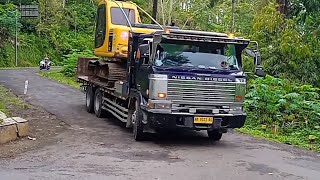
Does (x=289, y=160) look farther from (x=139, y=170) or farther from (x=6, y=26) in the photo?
(x=6, y=26)

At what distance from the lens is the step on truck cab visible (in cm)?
1134

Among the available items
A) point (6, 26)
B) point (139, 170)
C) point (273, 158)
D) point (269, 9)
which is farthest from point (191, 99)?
point (6, 26)

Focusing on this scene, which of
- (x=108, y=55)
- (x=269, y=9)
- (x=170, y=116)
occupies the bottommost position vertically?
(x=170, y=116)

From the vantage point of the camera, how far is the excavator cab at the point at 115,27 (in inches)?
597

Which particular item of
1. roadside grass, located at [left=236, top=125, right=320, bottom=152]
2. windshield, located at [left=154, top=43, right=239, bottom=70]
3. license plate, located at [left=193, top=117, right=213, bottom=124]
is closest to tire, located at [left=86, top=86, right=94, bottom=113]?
roadside grass, located at [left=236, top=125, right=320, bottom=152]

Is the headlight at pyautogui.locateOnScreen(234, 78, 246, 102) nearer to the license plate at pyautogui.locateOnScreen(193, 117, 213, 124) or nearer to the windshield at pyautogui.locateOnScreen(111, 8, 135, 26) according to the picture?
the license plate at pyautogui.locateOnScreen(193, 117, 213, 124)

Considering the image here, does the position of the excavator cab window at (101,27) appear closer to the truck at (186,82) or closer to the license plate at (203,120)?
the truck at (186,82)

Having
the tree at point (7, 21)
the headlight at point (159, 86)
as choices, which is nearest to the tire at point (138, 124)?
the headlight at point (159, 86)

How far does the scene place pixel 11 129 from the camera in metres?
11.5

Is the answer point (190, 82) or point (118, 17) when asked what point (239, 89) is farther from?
point (118, 17)

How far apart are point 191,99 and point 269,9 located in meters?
11.4

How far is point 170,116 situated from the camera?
37.2 ft

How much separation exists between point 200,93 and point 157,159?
216cm

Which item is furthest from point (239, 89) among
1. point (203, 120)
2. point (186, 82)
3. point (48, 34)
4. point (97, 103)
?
point (48, 34)
